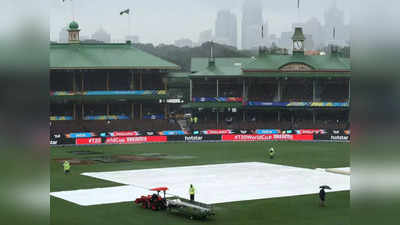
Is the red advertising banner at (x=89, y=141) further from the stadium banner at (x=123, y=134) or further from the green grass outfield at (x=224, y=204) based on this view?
the stadium banner at (x=123, y=134)

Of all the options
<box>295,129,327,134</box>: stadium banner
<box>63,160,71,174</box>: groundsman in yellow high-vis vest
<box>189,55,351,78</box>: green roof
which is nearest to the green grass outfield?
<box>63,160,71,174</box>: groundsman in yellow high-vis vest

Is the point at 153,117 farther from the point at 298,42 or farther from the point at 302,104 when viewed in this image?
the point at 298,42

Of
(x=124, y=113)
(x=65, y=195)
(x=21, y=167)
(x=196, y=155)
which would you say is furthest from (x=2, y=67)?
(x=124, y=113)

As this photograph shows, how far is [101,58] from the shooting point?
10712 cm

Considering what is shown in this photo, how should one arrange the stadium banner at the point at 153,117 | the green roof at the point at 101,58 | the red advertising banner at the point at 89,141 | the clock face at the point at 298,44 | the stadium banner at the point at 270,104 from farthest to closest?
the clock face at the point at 298,44, the stadium banner at the point at 153,117, the stadium banner at the point at 270,104, the green roof at the point at 101,58, the red advertising banner at the point at 89,141

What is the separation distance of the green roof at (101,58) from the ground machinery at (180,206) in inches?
2664

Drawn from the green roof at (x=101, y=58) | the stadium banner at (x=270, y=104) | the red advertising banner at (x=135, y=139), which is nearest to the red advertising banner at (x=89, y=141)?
the red advertising banner at (x=135, y=139)

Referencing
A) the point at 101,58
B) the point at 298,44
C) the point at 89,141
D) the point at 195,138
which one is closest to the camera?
the point at 89,141

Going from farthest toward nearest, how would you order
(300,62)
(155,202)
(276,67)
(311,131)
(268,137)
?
(276,67), (300,62), (311,131), (268,137), (155,202)

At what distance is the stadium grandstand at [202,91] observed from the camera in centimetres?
10188

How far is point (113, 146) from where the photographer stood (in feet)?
268

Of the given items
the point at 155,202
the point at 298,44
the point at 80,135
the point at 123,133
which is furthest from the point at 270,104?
the point at 155,202

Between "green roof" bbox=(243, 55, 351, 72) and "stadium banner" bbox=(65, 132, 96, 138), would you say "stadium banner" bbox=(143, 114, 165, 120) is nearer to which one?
"green roof" bbox=(243, 55, 351, 72)

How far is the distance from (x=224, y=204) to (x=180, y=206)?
5142mm
